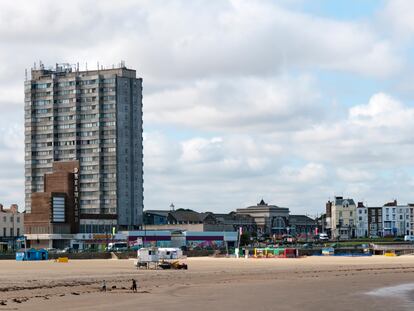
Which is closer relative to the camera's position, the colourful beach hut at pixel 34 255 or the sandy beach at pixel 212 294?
the sandy beach at pixel 212 294

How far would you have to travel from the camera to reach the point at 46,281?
7831 centimetres

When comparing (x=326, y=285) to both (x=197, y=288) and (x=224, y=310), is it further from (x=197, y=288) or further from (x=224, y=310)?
(x=224, y=310)

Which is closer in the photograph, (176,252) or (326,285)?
(326,285)

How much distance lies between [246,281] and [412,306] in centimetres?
2839

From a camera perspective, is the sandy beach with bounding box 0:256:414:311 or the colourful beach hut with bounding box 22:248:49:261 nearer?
the sandy beach with bounding box 0:256:414:311

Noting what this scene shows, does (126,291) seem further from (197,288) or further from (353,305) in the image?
(353,305)

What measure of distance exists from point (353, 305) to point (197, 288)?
17.5m

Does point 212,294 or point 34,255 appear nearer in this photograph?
point 212,294

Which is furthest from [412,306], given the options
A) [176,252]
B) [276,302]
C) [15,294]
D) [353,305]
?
[176,252]

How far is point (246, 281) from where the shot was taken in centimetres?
7988

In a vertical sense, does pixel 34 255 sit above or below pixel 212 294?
below

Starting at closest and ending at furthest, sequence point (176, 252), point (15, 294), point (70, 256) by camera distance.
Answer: point (15, 294), point (176, 252), point (70, 256)

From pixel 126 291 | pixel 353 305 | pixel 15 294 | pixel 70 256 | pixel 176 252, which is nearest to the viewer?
pixel 353 305

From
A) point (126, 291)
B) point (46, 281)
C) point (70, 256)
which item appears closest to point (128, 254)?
point (70, 256)
